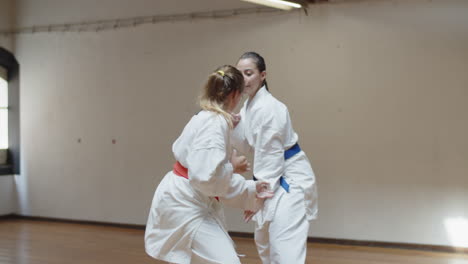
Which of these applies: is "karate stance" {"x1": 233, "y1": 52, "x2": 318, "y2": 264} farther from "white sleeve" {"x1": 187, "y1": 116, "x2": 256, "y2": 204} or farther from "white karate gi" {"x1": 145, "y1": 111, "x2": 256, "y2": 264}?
"white sleeve" {"x1": 187, "y1": 116, "x2": 256, "y2": 204}

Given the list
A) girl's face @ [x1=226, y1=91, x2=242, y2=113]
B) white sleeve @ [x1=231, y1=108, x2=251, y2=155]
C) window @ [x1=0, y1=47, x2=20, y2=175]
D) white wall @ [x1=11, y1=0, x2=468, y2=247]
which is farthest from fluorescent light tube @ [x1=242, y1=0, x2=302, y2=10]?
window @ [x1=0, y1=47, x2=20, y2=175]

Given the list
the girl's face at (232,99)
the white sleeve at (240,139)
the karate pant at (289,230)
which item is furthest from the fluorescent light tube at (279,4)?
the girl's face at (232,99)

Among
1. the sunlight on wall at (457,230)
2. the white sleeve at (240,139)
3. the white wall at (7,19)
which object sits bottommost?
the sunlight on wall at (457,230)

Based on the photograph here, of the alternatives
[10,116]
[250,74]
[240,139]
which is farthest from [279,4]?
[10,116]

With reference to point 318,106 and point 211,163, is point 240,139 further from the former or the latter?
point 318,106

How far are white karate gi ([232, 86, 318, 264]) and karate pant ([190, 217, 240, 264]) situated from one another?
52 centimetres

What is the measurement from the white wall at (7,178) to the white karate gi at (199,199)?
550cm

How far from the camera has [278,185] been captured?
111 inches

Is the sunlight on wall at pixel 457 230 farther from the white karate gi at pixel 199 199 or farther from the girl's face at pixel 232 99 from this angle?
the girl's face at pixel 232 99

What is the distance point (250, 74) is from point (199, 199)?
0.94 metres

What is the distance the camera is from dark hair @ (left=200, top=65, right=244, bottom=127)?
2287mm

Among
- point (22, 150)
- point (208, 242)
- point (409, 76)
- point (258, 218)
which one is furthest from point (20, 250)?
point (409, 76)

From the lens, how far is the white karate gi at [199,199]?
218 cm

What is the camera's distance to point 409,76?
5188 mm
